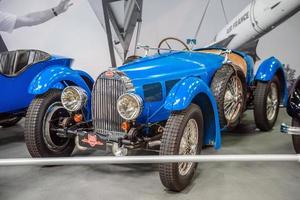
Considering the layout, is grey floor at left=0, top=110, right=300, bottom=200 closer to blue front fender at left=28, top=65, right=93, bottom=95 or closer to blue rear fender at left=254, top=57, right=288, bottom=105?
blue front fender at left=28, top=65, right=93, bottom=95

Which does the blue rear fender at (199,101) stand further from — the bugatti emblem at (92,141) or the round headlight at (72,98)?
the round headlight at (72,98)

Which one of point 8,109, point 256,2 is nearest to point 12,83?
point 8,109

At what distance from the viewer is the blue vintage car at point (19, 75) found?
4.35 meters

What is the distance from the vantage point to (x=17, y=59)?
Answer: 4922 millimetres

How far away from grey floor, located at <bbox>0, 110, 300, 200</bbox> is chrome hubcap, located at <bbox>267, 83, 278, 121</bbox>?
1.04 metres

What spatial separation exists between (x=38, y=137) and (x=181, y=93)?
149 centimetres

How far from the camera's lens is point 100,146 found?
3.24m

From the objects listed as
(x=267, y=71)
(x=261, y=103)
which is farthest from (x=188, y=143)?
(x=267, y=71)

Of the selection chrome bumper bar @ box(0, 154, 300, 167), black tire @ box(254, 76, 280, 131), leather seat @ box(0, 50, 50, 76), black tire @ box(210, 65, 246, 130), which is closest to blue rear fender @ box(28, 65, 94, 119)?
leather seat @ box(0, 50, 50, 76)

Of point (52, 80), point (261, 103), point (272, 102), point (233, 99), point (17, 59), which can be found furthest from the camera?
point (272, 102)

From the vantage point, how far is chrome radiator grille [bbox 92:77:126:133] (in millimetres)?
3354

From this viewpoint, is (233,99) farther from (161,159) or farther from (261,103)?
(161,159)

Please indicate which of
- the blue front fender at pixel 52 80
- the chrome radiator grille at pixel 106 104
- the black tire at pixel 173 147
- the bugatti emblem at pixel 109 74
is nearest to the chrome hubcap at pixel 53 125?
the blue front fender at pixel 52 80

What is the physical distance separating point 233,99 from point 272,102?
3.95 ft
